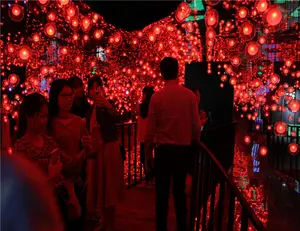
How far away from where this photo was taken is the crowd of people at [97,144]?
2252 mm

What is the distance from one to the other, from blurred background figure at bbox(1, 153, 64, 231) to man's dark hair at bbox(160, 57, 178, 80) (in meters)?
2.31

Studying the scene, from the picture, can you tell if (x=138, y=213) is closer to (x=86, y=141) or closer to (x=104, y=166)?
(x=104, y=166)

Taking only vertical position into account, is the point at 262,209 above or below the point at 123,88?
below

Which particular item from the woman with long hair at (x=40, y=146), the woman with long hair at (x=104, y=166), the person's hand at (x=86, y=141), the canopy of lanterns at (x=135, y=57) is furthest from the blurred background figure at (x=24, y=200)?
the canopy of lanterns at (x=135, y=57)

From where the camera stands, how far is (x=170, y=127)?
3045 mm

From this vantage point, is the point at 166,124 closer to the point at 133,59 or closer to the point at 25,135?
the point at 25,135

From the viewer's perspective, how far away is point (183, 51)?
1427 cm

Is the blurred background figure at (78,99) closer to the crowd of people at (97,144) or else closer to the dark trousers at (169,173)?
the crowd of people at (97,144)

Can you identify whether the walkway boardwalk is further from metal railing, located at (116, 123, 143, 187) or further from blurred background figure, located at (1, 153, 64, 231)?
blurred background figure, located at (1, 153, 64, 231)

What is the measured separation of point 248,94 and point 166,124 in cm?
1327

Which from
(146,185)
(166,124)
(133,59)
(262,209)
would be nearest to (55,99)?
(166,124)

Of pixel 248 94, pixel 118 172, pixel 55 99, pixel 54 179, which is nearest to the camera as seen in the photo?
pixel 54 179

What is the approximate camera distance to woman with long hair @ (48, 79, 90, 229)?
2.60 m

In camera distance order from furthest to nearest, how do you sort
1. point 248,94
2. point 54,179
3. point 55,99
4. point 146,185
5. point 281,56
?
point 248,94
point 281,56
point 146,185
point 55,99
point 54,179
